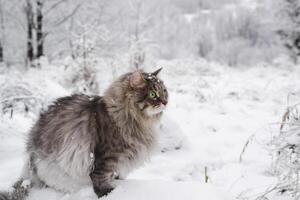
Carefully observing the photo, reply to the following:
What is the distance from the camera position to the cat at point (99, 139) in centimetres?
232

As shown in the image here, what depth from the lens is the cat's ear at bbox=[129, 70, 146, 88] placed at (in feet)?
7.79

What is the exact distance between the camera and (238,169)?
11.9ft

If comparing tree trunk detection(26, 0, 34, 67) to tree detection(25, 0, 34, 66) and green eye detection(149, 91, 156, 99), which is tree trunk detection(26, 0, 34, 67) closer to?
tree detection(25, 0, 34, 66)

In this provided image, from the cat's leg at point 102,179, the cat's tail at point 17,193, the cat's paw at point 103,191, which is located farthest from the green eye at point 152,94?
the cat's tail at point 17,193

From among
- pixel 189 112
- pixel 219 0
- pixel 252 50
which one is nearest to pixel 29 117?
pixel 189 112

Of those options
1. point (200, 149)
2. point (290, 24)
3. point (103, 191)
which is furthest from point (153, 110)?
point (290, 24)

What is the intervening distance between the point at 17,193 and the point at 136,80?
1163 millimetres

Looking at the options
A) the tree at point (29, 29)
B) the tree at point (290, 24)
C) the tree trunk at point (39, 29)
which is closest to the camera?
the tree at point (29, 29)

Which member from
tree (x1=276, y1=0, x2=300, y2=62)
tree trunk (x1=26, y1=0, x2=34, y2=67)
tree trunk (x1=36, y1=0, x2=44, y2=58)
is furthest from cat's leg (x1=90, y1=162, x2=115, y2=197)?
tree (x1=276, y1=0, x2=300, y2=62)

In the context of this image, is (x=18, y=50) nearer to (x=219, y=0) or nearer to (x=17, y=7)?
(x=17, y=7)

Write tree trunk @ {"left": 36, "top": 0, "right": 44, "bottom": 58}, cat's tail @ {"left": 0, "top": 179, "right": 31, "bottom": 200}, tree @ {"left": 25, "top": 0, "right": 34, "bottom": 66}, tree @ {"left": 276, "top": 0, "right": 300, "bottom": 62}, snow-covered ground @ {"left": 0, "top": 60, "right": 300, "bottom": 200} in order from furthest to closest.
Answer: tree @ {"left": 276, "top": 0, "right": 300, "bottom": 62}
tree trunk @ {"left": 36, "top": 0, "right": 44, "bottom": 58}
tree @ {"left": 25, "top": 0, "right": 34, "bottom": 66}
cat's tail @ {"left": 0, "top": 179, "right": 31, "bottom": 200}
snow-covered ground @ {"left": 0, "top": 60, "right": 300, "bottom": 200}

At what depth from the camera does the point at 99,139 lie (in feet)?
7.66

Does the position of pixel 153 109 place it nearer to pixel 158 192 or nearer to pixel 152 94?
pixel 152 94

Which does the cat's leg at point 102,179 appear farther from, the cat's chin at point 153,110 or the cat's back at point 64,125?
the cat's chin at point 153,110
